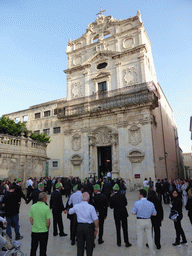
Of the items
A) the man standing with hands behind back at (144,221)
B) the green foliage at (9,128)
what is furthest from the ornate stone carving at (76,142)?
the man standing with hands behind back at (144,221)

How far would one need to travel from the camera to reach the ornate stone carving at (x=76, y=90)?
27337 mm

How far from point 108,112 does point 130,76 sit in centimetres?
575

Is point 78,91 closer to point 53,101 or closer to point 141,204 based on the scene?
point 53,101

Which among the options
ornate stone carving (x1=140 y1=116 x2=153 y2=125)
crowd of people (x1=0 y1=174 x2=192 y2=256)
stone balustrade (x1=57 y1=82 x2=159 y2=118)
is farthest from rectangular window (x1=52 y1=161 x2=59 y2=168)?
crowd of people (x1=0 y1=174 x2=192 y2=256)

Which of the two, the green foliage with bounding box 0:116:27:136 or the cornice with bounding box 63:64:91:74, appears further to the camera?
the cornice with bounding box 63:64:91:74

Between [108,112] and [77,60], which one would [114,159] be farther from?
[77,60]

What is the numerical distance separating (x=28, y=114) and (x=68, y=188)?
70.0ft

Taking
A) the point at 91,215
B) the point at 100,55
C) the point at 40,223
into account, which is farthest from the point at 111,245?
the point at 100,55

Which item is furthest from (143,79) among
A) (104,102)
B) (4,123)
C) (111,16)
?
(4,123)

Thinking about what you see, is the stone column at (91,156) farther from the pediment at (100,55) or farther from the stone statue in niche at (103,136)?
the pediment at (100,55)

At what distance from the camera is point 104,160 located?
24.0 metres

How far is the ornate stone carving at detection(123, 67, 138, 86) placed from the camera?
23.8 metres

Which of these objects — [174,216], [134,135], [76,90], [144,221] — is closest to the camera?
[144,221]

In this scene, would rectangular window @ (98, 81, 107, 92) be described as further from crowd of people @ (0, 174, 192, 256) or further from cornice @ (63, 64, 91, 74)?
crowd of people @ (0, 174, 192, 256)
